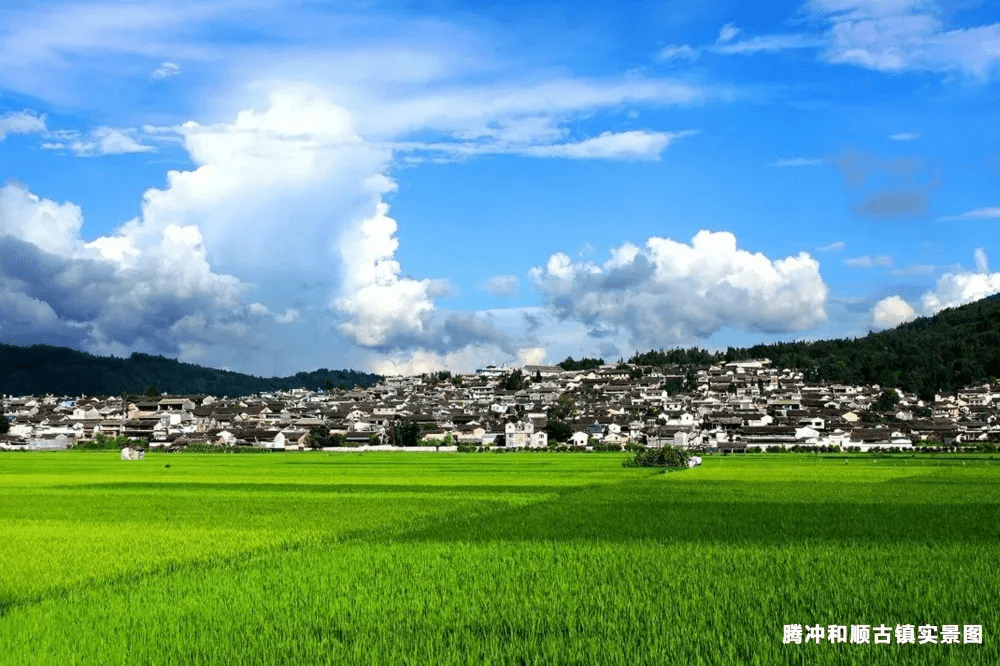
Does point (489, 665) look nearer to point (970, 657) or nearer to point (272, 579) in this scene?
point (970, 657)

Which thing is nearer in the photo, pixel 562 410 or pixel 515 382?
pixel 562 410

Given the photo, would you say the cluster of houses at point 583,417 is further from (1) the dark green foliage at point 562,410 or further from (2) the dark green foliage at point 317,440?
(2) the dark green foliage at point 317,440

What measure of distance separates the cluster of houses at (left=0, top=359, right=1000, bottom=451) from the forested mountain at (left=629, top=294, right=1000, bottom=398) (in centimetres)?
532

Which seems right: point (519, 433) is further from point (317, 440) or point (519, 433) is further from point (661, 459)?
point (661, 459)

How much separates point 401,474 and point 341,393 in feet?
467

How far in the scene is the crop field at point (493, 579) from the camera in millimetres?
10219

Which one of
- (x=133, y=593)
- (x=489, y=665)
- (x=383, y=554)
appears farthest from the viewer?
(x=383, y=554)

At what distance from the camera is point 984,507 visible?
27.0 metres

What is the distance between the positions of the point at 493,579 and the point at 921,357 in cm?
15416

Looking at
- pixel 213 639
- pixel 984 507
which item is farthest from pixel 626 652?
pixel 984 507

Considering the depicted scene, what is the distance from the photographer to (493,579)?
46.8 feet

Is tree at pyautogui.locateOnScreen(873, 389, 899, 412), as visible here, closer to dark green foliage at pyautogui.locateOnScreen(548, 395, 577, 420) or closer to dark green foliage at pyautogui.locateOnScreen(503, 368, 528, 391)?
dark green foliage at pyautogui.locateOnScreen(548, 395, 577, 420)

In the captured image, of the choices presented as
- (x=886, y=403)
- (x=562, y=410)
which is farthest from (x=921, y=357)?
(x=562, y=410)

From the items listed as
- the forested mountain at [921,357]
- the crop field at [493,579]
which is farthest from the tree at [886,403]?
the crop field at [493,579]
